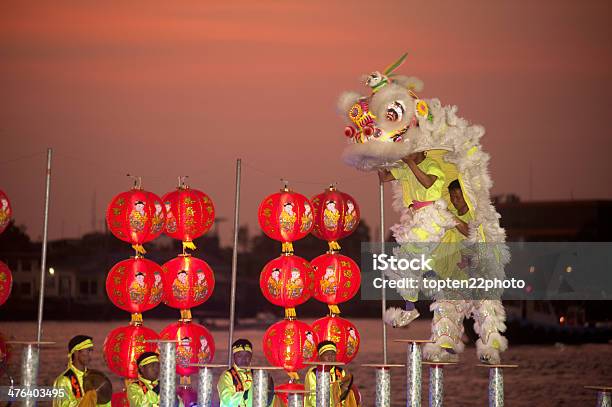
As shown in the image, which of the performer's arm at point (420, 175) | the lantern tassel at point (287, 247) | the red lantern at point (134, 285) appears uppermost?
the performer's arm at point (420, 175)

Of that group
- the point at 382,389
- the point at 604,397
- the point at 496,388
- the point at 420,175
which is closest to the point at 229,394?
the point at 382,389

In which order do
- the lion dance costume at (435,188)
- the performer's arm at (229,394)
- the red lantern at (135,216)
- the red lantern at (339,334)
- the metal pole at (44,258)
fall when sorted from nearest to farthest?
the lion dance costume at (435,188) < the metal pole at (44,258) < the performer's arm at (229,394) < the red lantern at (135,216) < the red lantern at (339,334)

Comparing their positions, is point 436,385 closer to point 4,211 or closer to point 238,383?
point 238,383

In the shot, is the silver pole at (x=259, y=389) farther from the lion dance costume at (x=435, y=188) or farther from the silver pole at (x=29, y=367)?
the silver pole at (x=29, y=367)

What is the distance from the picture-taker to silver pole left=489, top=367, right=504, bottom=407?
6637 mm

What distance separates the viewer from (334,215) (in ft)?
25.8

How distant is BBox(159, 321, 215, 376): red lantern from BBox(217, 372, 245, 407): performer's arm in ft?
1.25

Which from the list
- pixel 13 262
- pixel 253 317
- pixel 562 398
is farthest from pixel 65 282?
pixel 562 398

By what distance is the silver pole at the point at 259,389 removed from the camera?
6324 mm

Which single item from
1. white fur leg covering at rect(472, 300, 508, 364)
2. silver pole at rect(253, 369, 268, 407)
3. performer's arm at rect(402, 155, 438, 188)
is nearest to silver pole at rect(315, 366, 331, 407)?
silver pole at rect(253, 369, 268, 407)

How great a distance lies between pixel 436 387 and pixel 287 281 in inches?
51.8

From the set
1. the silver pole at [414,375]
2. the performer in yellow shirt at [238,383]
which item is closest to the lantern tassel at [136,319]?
the performer in yellow shirt at [238,383]

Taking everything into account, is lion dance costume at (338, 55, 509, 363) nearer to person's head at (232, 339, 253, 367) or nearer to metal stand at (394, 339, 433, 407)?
metal stand at (394, 339, 433, 407)

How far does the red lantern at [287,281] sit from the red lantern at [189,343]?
507 millimetres
